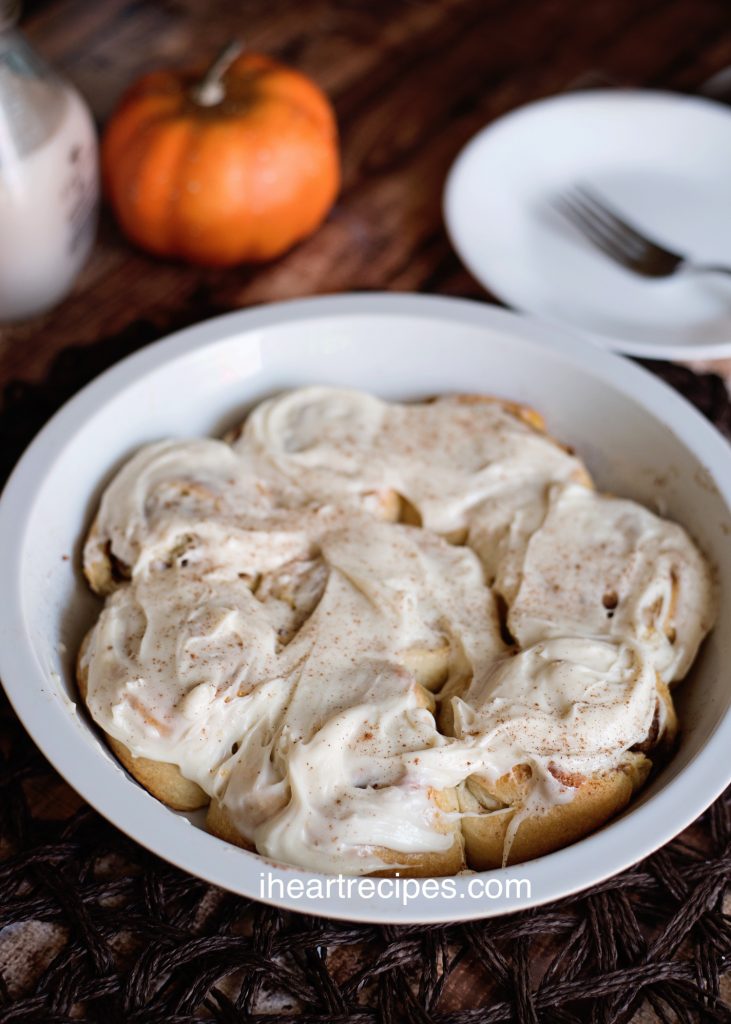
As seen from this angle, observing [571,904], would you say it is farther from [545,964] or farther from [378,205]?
[378,205]

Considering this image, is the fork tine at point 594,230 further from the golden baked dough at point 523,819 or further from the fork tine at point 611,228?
the golden baked dough at point 523,819

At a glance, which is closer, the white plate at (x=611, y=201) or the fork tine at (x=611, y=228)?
the white plate at (x=611, y=201)

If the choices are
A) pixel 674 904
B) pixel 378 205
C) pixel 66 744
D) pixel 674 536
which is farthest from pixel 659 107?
pixel 66 744

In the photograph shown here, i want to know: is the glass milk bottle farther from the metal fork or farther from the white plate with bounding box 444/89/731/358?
the metal fork

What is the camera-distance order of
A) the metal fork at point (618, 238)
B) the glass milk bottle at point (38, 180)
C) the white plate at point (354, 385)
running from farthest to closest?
→ the metal fork at point (618, 238)
the glass milk bottle at point (38, 180)
the white plate at point (354, 385)

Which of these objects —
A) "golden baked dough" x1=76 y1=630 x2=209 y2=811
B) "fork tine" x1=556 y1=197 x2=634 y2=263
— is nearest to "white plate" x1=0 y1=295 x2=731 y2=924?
"golden baked dough" x1=76 y1=630 x2=209 y2=811

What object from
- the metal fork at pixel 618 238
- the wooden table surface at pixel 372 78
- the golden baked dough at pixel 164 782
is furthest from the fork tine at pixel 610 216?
the golden baked dough at pixel 164 782

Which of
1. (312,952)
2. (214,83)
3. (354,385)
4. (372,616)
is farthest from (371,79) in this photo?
(312,952)
